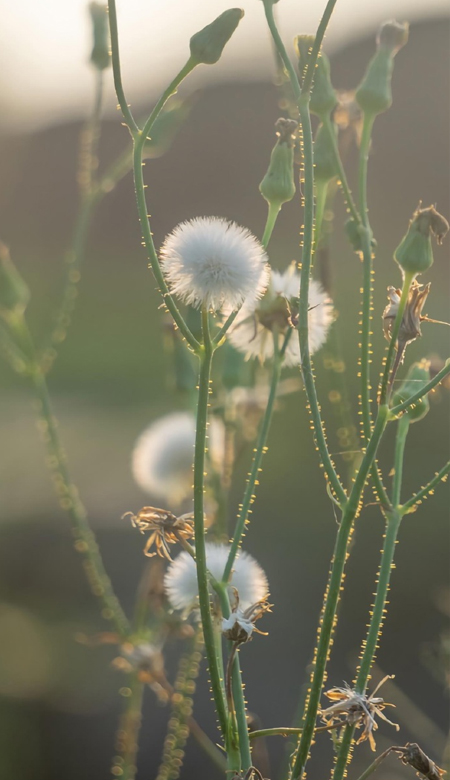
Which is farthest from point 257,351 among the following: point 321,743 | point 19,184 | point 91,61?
point 19,184

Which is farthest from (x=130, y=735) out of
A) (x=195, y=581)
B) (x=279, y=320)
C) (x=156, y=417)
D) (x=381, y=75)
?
(x=156, y=417)

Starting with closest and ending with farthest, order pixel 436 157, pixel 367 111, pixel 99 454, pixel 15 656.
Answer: pixel 367 111, pixel 15 656, pixel 99 454, pixel 436 157

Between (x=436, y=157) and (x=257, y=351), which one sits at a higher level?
A: (x=436, y=157)

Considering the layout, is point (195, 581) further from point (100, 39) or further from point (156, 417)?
point (156, 417)

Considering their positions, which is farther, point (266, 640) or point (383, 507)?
point (266, 640)

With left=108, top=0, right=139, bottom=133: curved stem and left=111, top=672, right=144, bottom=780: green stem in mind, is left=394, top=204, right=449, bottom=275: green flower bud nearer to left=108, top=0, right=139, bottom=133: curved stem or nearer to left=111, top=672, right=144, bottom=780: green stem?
left=108, top=0, right=139, bottom=133: curved stem

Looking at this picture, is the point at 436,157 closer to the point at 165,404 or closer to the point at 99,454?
the point at 165,404
